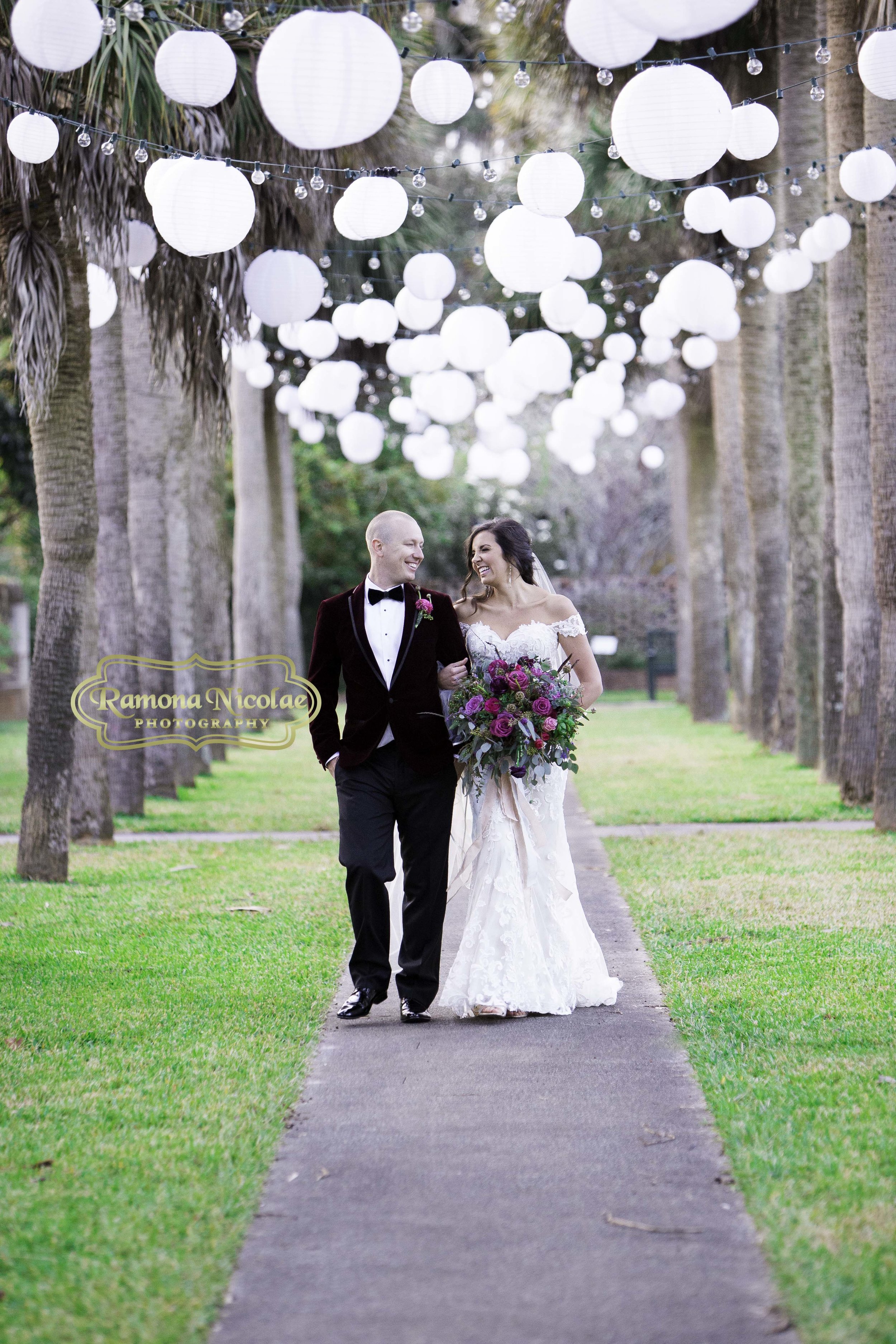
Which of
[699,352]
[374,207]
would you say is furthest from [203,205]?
[699,352]

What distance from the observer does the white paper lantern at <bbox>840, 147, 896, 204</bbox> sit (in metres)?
8.23

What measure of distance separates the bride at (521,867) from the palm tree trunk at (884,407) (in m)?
4.85

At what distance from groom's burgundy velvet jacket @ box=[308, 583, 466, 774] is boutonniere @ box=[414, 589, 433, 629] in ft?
0.04

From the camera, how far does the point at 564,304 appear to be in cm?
1135

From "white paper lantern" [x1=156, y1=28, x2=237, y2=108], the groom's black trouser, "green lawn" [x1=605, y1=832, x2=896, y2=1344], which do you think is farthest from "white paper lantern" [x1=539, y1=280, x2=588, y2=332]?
the groom's black trouser

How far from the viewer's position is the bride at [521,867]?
233 inches

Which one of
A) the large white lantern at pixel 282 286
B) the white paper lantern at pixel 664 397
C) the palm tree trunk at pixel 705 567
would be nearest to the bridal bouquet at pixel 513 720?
the large white lantern at pixel 282 286

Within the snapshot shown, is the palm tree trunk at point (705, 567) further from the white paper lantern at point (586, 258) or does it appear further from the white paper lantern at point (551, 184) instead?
the white paper lantern at point (551, 184)

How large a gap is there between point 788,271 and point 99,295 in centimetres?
540

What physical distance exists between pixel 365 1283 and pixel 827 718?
1128 centimetres

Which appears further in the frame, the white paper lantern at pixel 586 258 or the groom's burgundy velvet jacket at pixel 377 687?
the white paper lantern at pixel 586 258

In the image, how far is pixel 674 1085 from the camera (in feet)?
16.0

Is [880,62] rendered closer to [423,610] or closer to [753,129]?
[753,129]

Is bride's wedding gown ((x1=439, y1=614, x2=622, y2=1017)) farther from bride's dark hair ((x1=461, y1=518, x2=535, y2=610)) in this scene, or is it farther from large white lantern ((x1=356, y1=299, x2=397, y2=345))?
large white lantern ((x1=356, y1=299, x2=397, y2=345))
